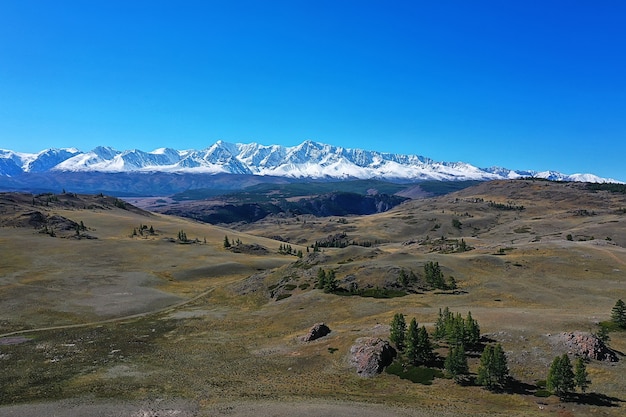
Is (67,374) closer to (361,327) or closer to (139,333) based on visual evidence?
(139,333)

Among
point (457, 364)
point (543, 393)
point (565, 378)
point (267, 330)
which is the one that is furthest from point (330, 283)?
point (565, 378)

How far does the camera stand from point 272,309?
110625 mm

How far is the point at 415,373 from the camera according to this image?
199 feet

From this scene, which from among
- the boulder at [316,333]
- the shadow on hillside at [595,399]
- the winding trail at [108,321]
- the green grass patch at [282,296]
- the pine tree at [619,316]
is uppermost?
the pine tree at [619,316]

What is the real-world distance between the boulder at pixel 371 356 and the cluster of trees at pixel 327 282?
47.3m

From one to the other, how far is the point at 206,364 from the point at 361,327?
29.6 meters

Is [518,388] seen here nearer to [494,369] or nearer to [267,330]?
[494,369]

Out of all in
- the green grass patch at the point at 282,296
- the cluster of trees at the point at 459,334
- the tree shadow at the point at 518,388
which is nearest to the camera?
the tree shadow at the point at 518,388

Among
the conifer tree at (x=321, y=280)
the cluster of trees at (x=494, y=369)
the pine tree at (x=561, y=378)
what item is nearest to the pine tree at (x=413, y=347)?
the cluster of trees at (x=494, y=369)

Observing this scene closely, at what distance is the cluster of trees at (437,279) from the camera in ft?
367

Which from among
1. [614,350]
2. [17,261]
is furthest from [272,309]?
[17,261]

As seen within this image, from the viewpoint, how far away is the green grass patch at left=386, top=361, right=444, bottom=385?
59094 millimetres

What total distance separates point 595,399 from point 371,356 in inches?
1103

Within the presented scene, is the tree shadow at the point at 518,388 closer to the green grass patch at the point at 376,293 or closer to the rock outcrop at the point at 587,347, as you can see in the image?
the rock outcrop at the point at 587,347
